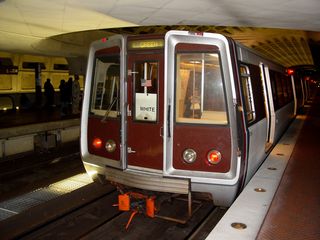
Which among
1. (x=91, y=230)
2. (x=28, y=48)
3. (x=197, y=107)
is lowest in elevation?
(x=91, y=230)

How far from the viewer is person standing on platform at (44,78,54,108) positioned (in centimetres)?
1789

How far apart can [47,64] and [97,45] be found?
48.8 ft

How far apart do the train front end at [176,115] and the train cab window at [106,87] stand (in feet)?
0.27

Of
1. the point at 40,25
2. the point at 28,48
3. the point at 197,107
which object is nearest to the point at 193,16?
the point at 40,25

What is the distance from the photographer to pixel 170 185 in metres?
4.45

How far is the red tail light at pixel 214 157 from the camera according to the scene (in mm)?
4484

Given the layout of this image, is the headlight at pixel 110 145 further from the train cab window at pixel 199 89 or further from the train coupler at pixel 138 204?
the train cab window at pixel 199 89

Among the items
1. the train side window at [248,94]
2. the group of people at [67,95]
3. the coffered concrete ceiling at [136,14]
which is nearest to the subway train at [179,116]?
the train side window at [248,94]

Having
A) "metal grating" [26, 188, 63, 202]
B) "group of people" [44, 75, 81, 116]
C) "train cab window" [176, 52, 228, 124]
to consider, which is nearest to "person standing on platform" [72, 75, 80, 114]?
"group of people" [44, 75, 81, 116]

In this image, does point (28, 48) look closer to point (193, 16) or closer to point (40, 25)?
point (40, 25)

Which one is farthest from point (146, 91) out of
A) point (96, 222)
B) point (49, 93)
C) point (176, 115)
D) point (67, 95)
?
point (49, 93)

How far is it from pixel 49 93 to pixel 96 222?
14496 mm

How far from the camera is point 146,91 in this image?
15.7 feet

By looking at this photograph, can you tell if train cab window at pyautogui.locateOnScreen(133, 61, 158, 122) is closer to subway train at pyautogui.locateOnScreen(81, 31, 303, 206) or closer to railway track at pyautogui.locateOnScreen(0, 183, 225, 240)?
subway train at pyautogui.locateOnScreen(81, 31, 303, 206)
